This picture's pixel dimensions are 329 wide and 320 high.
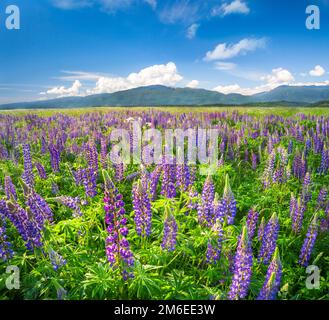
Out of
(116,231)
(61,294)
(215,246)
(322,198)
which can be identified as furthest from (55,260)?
(322,198)

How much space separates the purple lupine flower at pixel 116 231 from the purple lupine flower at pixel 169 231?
0.53 meters

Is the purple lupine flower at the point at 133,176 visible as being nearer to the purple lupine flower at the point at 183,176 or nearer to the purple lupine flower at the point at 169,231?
the purple lupine flower at the point at 183,176

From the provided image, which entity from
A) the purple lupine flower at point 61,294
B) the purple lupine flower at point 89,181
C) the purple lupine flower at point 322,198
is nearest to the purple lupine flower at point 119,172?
the purple lupine flower at point 89,181

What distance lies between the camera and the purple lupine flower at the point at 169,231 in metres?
3.14

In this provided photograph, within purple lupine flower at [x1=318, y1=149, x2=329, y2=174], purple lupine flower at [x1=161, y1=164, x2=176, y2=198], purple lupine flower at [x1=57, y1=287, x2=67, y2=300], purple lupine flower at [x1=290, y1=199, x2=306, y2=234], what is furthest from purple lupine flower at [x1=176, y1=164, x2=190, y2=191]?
purple lupine flower at [x1=318, y1=149, x2=329, y2=174]

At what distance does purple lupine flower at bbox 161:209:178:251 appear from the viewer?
314cm

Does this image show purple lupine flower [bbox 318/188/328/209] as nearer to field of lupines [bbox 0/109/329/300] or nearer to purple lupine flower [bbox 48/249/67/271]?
field of lupines [bbox 0/109/329/300]

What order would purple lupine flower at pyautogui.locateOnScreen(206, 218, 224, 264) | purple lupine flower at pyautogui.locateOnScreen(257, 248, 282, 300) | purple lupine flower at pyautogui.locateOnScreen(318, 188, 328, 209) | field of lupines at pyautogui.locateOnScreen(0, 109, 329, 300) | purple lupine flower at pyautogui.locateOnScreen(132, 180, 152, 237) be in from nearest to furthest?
purple lupine flower at pyautogui.locateOnScreen(257, 248, 282, 300), field of lupines at pyautogui.locateOnScreen(0, 109, 329, 300), purple lupine flower at pyautogui.locateOnScreen(132, 180, 152, 237), purple lupine flower at pyautogui.locateOnScreen(206, 218, 224, 264), purple lupine flower at pyautogui.locateOnScreen(318, 188, 328, 209)

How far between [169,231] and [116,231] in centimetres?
70

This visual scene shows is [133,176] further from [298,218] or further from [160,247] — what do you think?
[298,218]

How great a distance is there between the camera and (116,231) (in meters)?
2.76

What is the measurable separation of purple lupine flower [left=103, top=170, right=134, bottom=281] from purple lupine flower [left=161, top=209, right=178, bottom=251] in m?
0.53

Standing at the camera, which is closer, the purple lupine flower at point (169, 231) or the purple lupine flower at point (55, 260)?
the purple lupine flower at point (55, 260)

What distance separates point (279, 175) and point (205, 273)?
3336 millimetres
